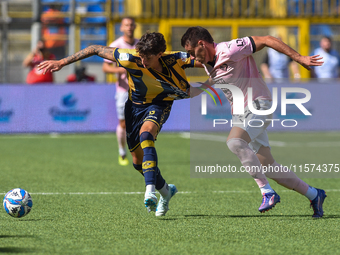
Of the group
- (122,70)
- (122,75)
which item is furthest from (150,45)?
(122,75)

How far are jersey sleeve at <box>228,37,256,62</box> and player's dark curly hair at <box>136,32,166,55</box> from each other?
594mm

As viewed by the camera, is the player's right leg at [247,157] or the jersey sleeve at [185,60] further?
the jersey sleeve at [185,60]

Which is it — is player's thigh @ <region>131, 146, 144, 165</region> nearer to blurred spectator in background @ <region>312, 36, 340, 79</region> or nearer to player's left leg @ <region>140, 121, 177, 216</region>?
player's left leg @ <region>140, 121, 177, 216</region>

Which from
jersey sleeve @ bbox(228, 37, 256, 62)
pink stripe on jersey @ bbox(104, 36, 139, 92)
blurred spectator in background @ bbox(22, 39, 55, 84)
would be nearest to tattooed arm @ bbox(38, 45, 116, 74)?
jersey sleeve @ bbox(228, 37, 256, 62)

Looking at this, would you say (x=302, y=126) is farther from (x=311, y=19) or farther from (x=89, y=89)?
(x=89, y=89)

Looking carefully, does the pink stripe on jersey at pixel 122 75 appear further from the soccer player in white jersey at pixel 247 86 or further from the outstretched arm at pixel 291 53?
the outstretched arm at pixel 291 53

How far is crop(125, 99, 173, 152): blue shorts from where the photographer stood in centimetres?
537

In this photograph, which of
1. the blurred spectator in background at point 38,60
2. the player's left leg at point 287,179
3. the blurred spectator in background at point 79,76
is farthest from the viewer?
the blurred spectator in background at point 79,76

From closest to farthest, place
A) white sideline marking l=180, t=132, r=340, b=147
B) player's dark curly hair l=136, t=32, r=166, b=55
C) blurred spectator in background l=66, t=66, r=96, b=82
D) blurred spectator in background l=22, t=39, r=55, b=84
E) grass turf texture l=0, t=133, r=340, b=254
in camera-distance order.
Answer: grass turf texture l=0, t=133, r=340, b=254
player's dark curly hair l=136, t=32, r=166, b=55
white sideline marking l=180, t=132, r=340, b=147
blurred spectator in background l=22, t=39, r=55, b=84
blurred spectator in background l=66, t=66, r=96, b=82

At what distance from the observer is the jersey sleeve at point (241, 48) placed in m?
5.11

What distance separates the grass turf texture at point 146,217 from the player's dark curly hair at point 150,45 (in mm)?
1425

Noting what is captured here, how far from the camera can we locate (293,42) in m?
17.6

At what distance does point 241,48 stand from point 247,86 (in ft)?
1.13

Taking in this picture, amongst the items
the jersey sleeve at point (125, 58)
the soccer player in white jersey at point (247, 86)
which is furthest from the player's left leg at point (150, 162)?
the soccer player in white jersey at point (247, 86)
